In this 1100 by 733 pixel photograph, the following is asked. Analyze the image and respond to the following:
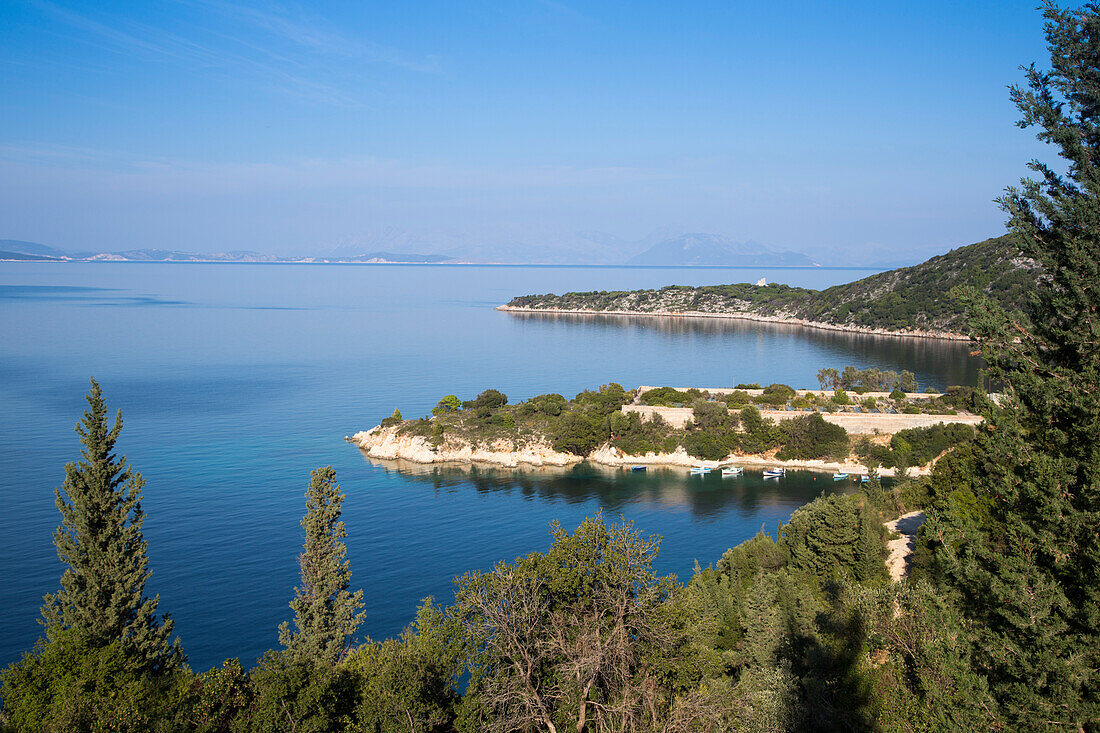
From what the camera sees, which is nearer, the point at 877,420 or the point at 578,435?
the point at 877,420

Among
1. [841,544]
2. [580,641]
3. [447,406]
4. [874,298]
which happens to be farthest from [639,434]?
[874,298]

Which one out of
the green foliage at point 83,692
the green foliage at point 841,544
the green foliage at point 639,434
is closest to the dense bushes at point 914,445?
the green foliage at point 639,434

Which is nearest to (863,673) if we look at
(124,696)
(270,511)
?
(124,696)

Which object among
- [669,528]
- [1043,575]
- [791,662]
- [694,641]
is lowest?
[669,528]

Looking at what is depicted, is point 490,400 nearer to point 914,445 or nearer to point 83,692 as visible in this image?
point 914,445

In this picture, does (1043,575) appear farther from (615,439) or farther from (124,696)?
(615,439)

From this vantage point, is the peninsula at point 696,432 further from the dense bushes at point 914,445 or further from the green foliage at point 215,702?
the green foliage at point 215,702
